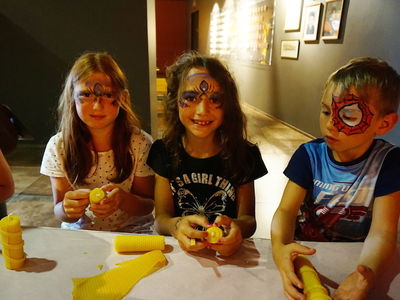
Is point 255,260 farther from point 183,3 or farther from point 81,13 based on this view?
point 183,3

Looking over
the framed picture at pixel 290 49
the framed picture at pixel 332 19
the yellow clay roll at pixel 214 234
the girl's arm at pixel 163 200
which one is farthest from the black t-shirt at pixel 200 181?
the framed picture at pixel 290 49

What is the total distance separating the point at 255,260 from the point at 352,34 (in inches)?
129

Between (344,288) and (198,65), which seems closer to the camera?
(344,288)

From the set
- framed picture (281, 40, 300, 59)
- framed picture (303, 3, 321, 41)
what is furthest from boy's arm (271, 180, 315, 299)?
framed picture (281, 40, 300, 59)

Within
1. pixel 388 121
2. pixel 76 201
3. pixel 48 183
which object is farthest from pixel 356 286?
pixel 48 183

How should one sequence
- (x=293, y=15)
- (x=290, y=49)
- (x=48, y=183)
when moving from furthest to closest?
(x=290, y=49) → (x=293, y=15) → (x=48, y=183)

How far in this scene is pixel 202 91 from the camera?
98cm

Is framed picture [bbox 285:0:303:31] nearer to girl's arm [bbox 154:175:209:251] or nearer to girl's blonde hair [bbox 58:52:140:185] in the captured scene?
girl's blonde hair [bbox 58:52:140:185]

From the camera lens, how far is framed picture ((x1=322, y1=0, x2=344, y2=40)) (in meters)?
3.45

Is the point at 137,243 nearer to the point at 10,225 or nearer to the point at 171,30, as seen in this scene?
the point at 10,225

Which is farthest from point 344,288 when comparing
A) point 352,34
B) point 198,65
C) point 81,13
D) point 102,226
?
point 352,34

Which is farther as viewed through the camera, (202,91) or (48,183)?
(48,183)

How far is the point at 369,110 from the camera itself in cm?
82

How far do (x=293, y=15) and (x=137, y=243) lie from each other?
445 centimetres
